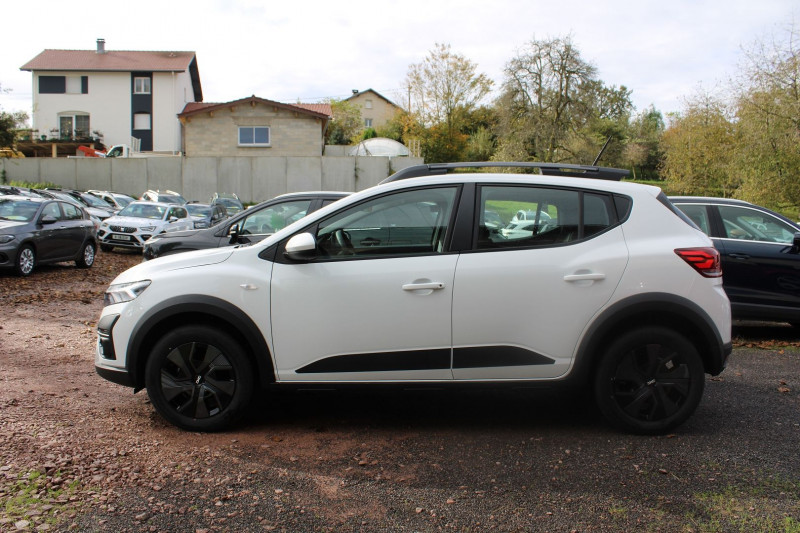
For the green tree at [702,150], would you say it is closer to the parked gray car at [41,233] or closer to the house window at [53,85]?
the parked gray car at [41,233]

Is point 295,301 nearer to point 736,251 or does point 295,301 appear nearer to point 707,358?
point 707,358

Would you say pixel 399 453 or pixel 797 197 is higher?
pixel 797 197

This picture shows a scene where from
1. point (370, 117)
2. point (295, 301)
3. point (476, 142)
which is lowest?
point (295, 301)

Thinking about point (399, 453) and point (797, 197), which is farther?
point (797, 197)

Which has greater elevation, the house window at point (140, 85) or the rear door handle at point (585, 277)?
the house window at point (140, 85)

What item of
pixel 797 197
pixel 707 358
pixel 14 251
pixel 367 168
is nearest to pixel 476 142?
pixel 367 168

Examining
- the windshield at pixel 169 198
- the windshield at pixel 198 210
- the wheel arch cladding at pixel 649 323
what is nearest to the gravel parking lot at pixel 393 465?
the wheel arch cladding at pixel 649 323

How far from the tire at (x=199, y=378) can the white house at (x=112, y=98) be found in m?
53.4

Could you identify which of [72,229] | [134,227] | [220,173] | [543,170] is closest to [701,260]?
[543,170]

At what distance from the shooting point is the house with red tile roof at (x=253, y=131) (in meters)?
44.5

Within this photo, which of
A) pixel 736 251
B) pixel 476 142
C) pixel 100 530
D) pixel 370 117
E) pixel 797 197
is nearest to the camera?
pixel 100 530

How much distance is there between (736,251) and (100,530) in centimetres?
770

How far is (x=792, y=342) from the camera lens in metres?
8.84

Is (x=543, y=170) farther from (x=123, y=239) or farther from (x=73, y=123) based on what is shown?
(x=73, y=123)
